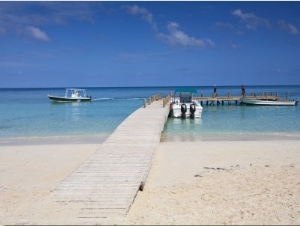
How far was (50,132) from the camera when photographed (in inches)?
868

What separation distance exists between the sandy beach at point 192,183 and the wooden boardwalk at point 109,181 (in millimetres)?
288

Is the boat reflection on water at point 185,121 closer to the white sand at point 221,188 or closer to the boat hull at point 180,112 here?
the boat hull at point 180,112

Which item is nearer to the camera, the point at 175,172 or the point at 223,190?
the point at 223,190

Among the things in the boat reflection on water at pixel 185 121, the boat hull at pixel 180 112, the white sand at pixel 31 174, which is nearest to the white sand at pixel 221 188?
the white sand at pixel 31 174

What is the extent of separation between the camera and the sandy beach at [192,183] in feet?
21.8

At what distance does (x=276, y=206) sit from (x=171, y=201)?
2180 millimetres

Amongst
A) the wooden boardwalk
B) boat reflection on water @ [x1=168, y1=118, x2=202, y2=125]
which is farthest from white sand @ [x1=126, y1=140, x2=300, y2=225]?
boat reflection on water @ [x1=168, y1=118, x2=202, y2=125]

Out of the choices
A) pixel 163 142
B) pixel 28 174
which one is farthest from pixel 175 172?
pixel 163 142

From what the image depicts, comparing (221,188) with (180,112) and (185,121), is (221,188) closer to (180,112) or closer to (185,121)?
(185,121)

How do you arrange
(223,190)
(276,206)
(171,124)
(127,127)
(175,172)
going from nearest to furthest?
(276,206) → (223,190) → (175,172) → (127,127) → (171,124)

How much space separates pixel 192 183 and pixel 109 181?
2.37 meters

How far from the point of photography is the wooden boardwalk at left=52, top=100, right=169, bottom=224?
21.0ft

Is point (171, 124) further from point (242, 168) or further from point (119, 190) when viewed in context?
point (119, 190)

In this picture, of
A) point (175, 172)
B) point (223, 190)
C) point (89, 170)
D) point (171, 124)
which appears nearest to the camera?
point (223, 190)
